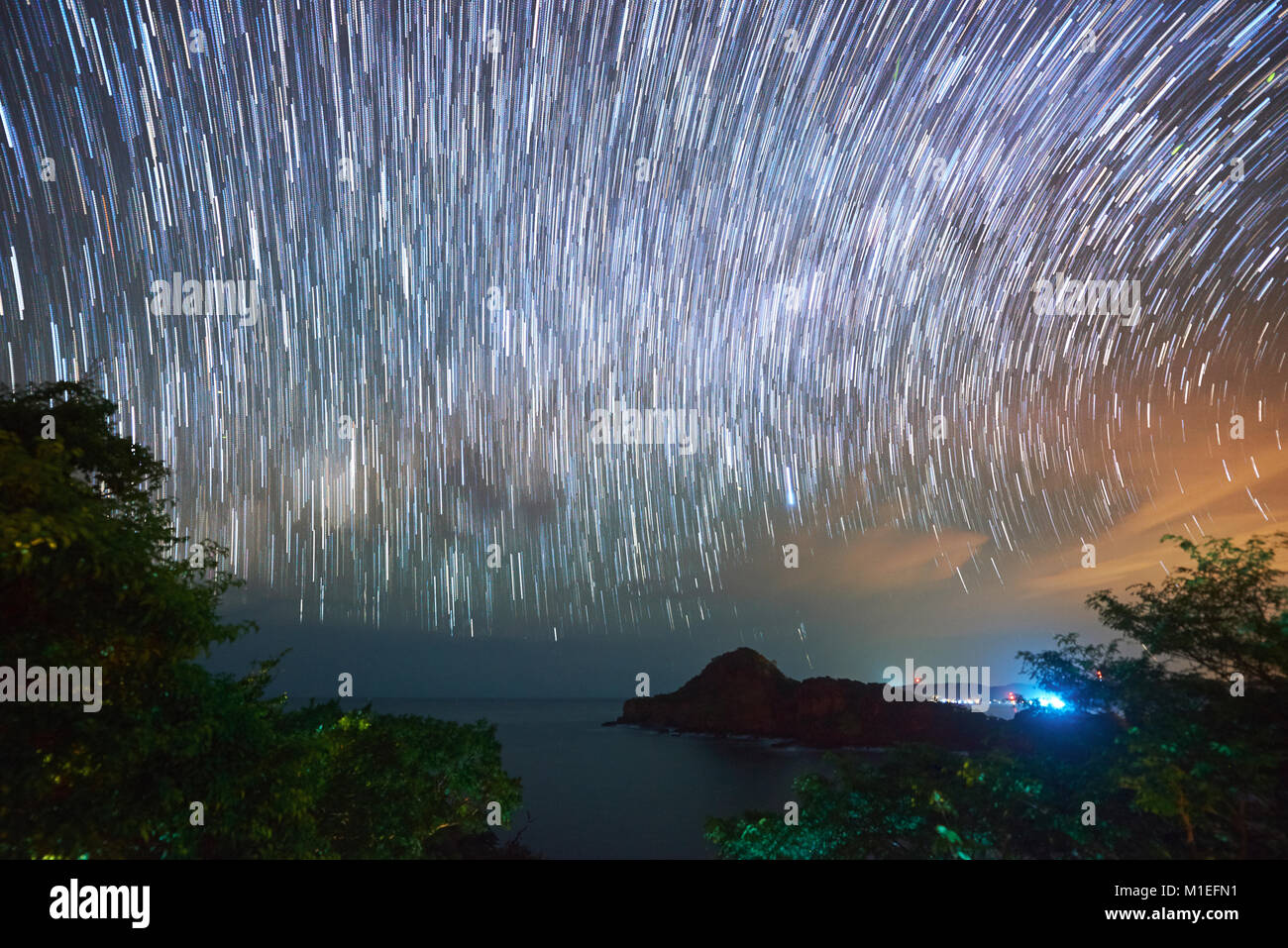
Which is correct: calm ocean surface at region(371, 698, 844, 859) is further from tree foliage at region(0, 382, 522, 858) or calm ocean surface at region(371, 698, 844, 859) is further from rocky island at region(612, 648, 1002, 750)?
tree foliage at region(0, 382, 522, 858)

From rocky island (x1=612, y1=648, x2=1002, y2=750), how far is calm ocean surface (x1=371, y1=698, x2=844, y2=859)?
30.4 feet

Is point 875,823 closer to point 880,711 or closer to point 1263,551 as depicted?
point 1263,551

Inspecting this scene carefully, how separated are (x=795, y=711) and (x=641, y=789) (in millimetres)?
60725

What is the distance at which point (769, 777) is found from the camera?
276 ft

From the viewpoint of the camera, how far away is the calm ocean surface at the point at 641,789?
180ft

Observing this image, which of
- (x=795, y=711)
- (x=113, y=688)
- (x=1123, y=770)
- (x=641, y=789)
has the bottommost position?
(x=795, y=711)

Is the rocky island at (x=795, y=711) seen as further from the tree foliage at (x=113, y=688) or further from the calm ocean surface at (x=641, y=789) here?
the tree foliage at (x=113, y=688)

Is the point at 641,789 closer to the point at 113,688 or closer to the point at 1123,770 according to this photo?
the point at 1123,770

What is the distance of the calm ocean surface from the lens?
54.8 meters

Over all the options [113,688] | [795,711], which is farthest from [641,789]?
[113,688]

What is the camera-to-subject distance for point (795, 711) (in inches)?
5162

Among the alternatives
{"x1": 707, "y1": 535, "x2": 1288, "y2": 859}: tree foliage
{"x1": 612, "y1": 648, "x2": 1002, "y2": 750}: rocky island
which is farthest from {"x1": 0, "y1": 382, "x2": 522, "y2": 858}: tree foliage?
{"x1": 612, "y1": 648, "x2": 1002, "y2": 750}: rocky island

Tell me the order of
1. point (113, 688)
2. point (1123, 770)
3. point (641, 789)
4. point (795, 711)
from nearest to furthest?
1. point (113, 688)
2. point (1123, 770)
3. point (641, 789)
4. point (795, 711)
